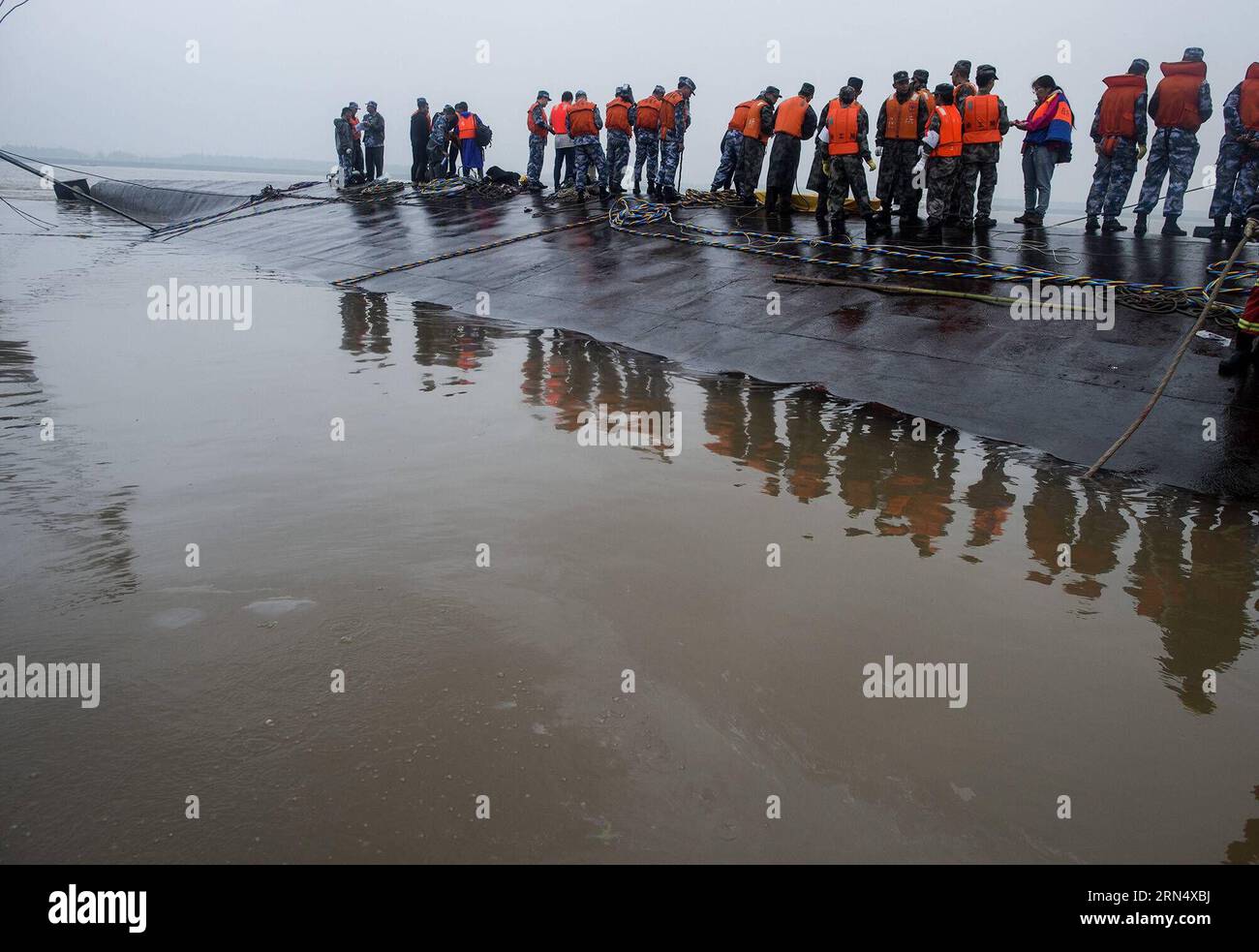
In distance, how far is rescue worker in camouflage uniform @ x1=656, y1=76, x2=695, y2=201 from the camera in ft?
63.7

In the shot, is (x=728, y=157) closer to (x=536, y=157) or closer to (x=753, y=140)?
(x=753, y=140)

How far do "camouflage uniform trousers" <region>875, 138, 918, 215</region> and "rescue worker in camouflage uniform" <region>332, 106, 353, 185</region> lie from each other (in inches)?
828

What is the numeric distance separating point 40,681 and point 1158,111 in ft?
50.4

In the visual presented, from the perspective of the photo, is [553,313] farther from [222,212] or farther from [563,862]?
[222,212]

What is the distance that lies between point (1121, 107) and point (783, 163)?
5.44 metres

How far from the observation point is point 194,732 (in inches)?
141

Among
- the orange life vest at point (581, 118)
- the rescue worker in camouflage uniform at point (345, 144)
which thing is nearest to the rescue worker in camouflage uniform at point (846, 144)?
the orange life vest at point (581, 118)

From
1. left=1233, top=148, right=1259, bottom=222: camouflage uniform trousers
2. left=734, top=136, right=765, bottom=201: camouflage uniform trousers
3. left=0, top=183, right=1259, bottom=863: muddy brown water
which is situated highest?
left=734, top=136, right=765, bottom=201: camouflage uniform trousers

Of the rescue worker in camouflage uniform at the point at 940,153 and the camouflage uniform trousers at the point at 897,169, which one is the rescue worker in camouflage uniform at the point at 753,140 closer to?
the camouflage uniform trousers at the point at 897,169

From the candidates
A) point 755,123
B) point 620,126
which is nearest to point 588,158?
point 620,126

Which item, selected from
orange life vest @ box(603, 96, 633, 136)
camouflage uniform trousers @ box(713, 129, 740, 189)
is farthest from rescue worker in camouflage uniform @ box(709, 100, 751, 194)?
orange life vest @ box(603, 96, 633, 136)

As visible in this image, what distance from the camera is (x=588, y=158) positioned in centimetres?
2139

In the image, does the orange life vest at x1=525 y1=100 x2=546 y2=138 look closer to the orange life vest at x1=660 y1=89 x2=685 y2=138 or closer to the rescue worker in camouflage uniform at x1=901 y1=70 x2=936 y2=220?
the orange life vest at x1=660 y1=89 x2=685 y2=138
